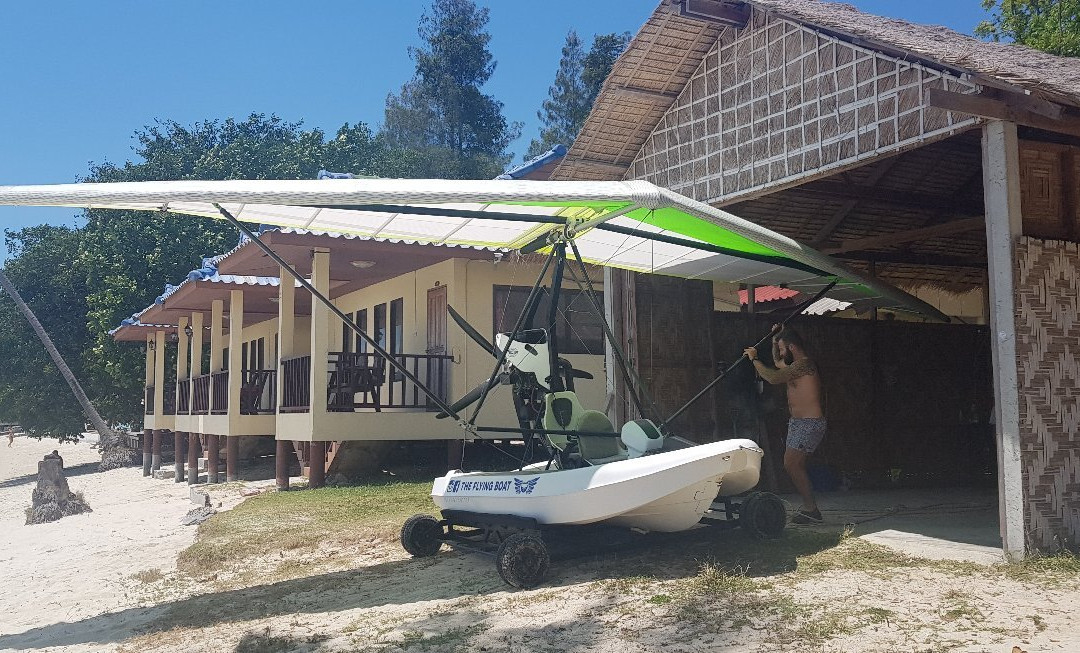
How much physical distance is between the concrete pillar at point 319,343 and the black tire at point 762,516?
7.55 metres

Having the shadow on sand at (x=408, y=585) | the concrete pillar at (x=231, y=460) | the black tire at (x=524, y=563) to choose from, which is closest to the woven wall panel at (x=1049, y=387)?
the shadow on sand at (x=408, y=585)

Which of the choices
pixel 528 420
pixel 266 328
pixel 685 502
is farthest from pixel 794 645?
pixel 266 328

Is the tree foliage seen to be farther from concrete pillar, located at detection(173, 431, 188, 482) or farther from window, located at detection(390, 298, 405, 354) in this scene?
window, located at detection(390, 298, 405, 354)

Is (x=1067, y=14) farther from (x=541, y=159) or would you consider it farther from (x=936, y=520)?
(x=936, y=520)

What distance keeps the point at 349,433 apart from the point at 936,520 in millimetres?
7848

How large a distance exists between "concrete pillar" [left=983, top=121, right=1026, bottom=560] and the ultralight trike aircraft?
145 cm

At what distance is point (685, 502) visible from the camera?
20.0 ft

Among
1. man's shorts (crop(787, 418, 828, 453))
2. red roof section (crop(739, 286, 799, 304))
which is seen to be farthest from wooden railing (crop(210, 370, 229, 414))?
man's shorts (crop(787, 418, 828, 453))

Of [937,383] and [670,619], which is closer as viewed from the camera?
[670,619]

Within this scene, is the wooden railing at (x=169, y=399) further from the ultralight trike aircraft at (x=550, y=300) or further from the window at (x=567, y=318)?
the ultralight trike aircraft at (x=550, y=300)

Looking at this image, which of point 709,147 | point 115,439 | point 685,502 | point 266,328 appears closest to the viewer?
point 685,502

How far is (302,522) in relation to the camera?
9.92 m

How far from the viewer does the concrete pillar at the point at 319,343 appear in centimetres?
1288

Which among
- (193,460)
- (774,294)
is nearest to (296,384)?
(193,460)
